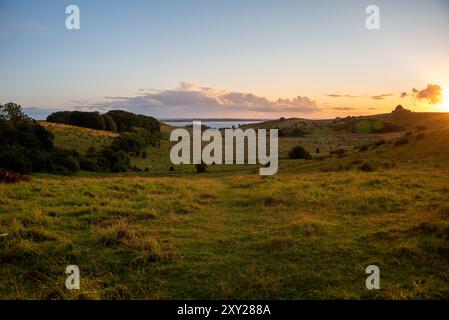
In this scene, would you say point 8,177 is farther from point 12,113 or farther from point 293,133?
point 293,133

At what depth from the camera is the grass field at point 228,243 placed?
845 cm

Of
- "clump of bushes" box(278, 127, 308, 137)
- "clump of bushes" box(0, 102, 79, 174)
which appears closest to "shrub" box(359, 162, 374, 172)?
"clump of bushes" box(0, 102, 79, 174)

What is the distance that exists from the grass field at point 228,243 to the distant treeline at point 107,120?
290 feet

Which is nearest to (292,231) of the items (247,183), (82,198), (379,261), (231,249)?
(231,249)

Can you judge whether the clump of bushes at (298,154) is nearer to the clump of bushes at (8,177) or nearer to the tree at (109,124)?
the clump of bushes at (8,177)

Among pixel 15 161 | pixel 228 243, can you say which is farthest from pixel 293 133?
pixel 228 243

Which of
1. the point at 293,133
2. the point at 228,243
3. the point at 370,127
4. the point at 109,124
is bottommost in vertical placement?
the point at 228,243

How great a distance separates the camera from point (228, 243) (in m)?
11.6

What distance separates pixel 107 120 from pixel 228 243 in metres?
105

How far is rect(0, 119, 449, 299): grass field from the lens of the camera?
845cm

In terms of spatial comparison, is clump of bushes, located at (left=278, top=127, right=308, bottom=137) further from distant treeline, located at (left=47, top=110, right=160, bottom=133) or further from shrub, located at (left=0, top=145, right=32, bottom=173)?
shrub, located at (left=0, top=145, right=32, bottom=173)

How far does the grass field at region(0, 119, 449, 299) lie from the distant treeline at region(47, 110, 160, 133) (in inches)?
3476

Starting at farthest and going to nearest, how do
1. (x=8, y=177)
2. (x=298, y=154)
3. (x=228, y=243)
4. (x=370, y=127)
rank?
(x=370, y=127)
(x=298, y=154)
(x=8, y=177)
(x=228, y=243)

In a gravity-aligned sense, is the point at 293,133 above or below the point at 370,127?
below
